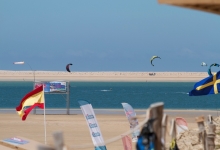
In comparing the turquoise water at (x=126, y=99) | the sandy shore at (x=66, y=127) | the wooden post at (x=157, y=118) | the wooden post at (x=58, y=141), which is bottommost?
the wooden post at (x=58, y=141)

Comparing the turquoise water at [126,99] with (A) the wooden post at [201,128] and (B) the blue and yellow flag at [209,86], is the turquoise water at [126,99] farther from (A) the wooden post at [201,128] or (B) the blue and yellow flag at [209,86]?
(A) the wooden post at [201,128]

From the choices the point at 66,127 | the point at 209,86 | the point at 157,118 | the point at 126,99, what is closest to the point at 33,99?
the point at 209,86

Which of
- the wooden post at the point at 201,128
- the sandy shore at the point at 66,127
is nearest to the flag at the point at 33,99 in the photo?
the sandy shore at the point at 66,127

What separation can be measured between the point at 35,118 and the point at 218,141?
59.2ft

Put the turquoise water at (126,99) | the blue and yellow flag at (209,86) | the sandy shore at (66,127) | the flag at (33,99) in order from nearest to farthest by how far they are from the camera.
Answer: the blue and yellow flag at (209,86), the flag at (33,99), the sandy shore at (66,127), the turquoise water at (126,99)

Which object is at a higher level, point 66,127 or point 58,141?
point 66,127

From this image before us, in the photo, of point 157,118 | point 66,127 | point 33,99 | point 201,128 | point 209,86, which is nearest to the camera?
point 157,118

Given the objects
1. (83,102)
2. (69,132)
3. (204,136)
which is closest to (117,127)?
(69,132)

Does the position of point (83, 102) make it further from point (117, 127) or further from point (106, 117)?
point (106, 117)

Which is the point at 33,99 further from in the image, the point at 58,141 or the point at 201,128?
the point at 58,141

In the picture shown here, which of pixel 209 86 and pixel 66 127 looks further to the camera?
pixel 66 127

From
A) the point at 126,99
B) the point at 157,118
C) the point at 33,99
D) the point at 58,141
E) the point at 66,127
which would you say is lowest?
the point at 58,141

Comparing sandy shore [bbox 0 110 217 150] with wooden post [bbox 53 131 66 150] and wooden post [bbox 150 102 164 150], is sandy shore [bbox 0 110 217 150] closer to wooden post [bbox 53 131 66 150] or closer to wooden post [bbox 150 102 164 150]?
wooden post [bbox 150 102 164 150]

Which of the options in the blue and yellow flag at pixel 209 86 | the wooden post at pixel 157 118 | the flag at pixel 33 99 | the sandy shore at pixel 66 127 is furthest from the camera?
the sandy shore at pixel 66 127
